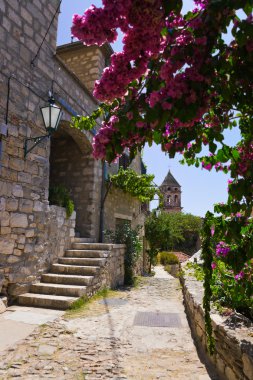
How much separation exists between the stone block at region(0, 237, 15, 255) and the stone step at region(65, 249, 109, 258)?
1.94 m

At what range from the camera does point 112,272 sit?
24.6ft

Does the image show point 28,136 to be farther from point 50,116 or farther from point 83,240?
point 83,240

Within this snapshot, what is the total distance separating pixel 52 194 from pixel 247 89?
6.05m

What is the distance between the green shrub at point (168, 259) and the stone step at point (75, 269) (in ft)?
48.6

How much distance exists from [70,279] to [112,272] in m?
1.70

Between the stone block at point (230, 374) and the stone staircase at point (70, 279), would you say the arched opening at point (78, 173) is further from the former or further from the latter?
the stone block at point (230, 374)

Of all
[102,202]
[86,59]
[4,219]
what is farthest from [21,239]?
[86,59]

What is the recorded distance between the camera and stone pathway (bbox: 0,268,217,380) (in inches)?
113

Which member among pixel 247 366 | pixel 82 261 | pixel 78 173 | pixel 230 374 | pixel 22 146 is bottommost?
pixel 230 374

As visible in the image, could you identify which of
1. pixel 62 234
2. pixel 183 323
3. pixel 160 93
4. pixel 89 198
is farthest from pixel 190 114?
pixel 89 198

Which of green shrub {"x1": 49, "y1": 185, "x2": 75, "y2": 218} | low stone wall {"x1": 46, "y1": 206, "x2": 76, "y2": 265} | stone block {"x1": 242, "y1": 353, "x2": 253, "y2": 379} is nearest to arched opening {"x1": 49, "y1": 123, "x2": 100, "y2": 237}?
green shrub {"x1": 49, "y1": 185, "x2": 75, "y2": 218}

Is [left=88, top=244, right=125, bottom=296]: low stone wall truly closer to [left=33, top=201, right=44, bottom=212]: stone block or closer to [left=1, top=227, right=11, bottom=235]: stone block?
[left=33, top=201, right=44, bottom=212]: stone block

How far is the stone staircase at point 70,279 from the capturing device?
525cm

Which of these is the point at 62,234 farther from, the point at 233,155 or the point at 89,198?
the point at 233,155
